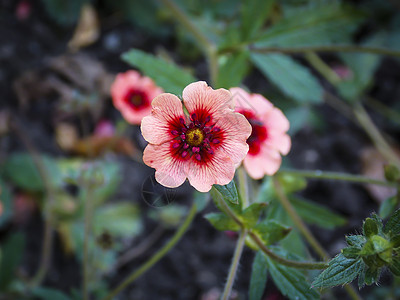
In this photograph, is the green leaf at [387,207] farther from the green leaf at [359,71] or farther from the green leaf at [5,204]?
the green leaf at [5,204]

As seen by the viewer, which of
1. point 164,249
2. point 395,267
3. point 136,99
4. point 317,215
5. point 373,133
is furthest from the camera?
point 373,133

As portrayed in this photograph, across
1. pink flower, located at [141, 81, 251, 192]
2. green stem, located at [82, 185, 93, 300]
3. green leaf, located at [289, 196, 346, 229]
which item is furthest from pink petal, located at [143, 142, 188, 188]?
green leaf, located at [289, 196, 346, 229]

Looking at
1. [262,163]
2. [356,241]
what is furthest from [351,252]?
[262,163]

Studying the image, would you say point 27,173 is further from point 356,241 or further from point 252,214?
point 356,241

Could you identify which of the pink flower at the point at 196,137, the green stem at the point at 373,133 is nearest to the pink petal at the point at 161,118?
the pink flower at the point at 196,137

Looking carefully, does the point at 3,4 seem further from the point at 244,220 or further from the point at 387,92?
the point at 387,92

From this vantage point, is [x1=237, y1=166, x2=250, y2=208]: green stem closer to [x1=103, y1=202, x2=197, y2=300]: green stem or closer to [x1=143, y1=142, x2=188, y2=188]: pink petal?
[x1=103, y1=202, x2=197, y2=300]: green stem
